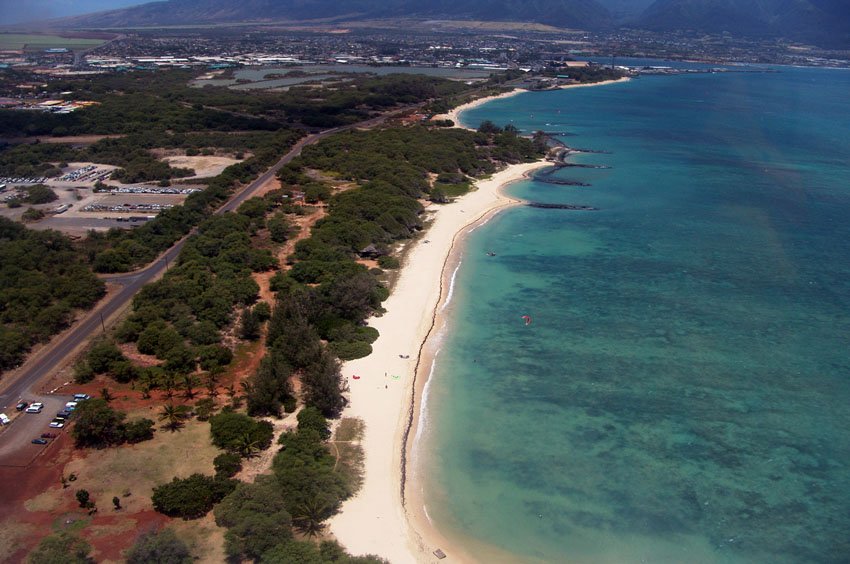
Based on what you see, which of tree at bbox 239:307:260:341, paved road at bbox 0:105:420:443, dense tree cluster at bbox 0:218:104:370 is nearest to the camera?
paved road at bbox 0:105:420:443

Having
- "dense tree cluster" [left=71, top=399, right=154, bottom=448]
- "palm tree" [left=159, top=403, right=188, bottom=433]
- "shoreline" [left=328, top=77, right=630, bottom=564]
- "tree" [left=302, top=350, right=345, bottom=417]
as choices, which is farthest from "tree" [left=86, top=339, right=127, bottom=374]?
"shoreline" [left=328, top=77, right=630, bottom=564]

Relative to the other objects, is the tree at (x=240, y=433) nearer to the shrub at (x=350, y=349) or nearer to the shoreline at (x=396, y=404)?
the shoreline at (x=396, y=404)

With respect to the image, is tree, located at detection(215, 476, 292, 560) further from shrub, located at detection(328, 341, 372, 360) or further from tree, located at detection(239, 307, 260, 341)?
tree, located at detection(239, 307, 260, 341)

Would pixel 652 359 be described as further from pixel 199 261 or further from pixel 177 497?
pixel 199 261

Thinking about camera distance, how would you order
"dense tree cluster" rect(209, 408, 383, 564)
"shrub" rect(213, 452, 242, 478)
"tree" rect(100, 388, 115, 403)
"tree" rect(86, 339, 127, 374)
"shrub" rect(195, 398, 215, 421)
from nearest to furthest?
"dense tree cluster" rect(209, 408, 383, 564) → "shrub" rect(213, 452, 242, 478) → "shrub" rect(195, 398, 215, 421) → "tree" rect(100, 388, 115, 403) → "tree" rect(86, 339, 127, 374)

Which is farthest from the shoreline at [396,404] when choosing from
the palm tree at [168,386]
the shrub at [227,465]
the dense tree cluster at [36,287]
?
the dense tree cluster at [36,287]
